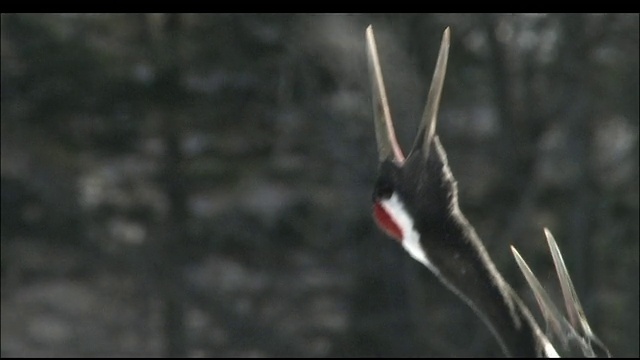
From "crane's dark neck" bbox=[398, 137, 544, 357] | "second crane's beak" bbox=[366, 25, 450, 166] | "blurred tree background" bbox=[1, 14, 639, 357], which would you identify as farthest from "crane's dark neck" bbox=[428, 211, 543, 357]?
"blurred tree background" bbox=[1, 14, 639, 357]

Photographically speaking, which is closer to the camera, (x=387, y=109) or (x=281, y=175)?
(x=387, y=109)

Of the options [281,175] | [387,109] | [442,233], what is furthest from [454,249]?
[281,175]

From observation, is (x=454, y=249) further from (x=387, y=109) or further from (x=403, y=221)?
(x=387, y=109)

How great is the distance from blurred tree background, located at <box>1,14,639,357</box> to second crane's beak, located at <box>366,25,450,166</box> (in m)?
2.53

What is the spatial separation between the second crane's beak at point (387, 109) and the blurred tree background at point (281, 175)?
2534mm

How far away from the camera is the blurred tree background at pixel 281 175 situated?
4340mm

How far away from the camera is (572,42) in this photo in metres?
4.41

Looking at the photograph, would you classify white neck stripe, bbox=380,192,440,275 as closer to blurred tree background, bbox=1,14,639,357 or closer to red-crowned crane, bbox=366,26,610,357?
red-crowned crane, bbox=366,26,610,357

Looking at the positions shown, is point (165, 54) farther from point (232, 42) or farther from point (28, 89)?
point (28, 89)

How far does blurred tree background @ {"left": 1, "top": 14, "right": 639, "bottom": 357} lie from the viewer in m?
A: 4.34

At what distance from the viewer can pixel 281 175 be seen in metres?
4.60

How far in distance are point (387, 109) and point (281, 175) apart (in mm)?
3036

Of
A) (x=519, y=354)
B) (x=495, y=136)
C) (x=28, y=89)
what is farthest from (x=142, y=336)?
(x=519, y=354)

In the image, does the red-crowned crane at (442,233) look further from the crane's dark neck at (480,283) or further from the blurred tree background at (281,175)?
the blurred tree background at (281,175)
